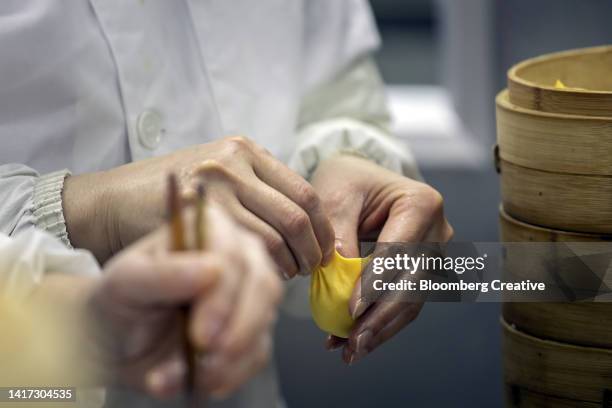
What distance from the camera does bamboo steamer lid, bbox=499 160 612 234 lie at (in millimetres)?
614

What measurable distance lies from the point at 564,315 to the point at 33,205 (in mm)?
395

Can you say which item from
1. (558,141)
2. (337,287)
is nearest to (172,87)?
(337,287)

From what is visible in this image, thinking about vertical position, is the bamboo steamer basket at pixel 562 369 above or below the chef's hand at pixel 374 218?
below

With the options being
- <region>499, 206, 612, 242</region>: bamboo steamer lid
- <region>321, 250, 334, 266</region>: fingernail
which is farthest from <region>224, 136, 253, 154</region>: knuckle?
<region>499, 206, 612, 242</region>: bamboo steamer lid

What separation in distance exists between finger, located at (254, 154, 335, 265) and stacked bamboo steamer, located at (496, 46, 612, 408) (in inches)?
5.9

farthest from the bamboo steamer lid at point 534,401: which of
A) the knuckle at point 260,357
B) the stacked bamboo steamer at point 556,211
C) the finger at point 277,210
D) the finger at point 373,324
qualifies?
the knuckle at point 260,357

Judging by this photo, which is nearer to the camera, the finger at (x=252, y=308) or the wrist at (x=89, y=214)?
the finger at (x=252, y=308)

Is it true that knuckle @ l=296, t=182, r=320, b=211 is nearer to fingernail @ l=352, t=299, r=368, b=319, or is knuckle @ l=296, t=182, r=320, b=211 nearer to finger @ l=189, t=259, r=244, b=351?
fingernail @ l=352, t=299, r=368, b=319

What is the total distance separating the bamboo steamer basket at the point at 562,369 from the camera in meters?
0.63

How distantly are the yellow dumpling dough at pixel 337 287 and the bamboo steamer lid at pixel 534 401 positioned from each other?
135 mm

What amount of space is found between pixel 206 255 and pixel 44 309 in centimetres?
13

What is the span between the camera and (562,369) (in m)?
0.65

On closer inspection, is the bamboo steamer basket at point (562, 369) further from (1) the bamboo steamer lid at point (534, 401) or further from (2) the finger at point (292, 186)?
(2) the finger at point (292, 186)

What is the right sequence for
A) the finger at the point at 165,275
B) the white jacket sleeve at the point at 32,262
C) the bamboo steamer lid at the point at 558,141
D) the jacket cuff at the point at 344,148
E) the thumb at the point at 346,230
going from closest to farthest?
the finger at the point at 165,275
the white jacket sleeve at the point at 32,262
the bamboo steamer lid at the point at 558,141
the thumb at the point at 346,230
the jacket cuff at the point at 344,148
